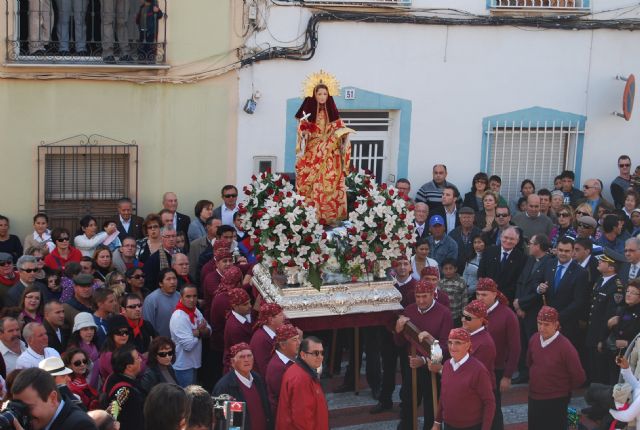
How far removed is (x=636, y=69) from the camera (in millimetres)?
15430

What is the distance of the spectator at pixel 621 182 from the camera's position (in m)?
14.9

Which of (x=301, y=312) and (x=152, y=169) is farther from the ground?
(x=152, y=169)

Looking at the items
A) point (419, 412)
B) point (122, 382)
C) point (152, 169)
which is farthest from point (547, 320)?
point (152, 169)

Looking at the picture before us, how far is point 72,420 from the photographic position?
5.98m

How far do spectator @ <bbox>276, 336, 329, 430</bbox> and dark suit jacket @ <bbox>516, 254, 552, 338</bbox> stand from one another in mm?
3795

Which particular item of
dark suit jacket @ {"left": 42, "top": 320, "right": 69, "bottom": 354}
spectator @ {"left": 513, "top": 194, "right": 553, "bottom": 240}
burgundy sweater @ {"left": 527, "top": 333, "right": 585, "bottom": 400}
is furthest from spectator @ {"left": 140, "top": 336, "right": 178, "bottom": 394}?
spectator @ {"left": 513, "top": 194, "right": 553, "bottom": 240}

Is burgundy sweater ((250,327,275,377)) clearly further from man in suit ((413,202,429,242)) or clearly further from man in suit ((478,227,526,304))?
man in suit ((413,202,429,242))

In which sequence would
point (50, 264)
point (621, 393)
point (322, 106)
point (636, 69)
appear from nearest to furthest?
1. point (621, 393)
2. point (322, 106)
3. point (50, 264)
4. point (636, 69)

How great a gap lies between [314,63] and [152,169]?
101 inches

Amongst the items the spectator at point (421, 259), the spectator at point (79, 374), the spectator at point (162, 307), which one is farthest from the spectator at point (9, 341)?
the spectator at point (421, 259)

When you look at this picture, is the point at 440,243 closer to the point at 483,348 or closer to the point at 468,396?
the point at 483,348

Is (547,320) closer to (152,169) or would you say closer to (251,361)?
(251,361)

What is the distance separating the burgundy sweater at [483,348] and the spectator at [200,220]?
4.76 m

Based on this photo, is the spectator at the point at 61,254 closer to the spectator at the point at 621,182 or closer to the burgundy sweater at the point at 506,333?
the burgundy sweater at the point at 506,333
